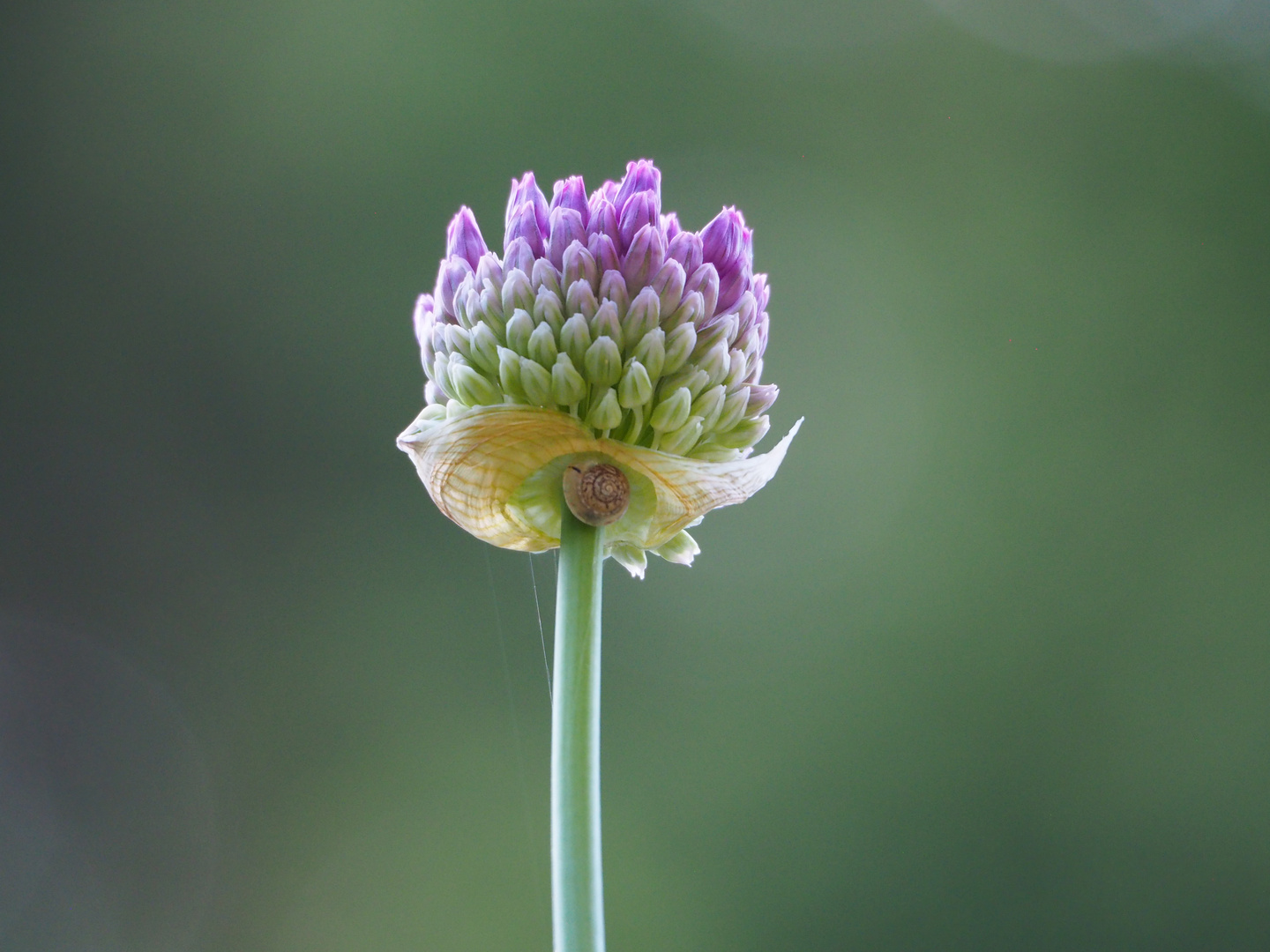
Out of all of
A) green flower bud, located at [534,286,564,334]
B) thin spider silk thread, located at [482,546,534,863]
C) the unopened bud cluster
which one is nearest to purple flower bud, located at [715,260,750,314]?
the unopened bud cluster

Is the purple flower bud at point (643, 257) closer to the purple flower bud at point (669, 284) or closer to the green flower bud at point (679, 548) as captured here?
the purple flower bud at point (669, 284)

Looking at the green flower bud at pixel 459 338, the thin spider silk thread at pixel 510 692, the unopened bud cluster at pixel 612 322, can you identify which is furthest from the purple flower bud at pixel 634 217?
the thin spider silk thread at pixel 510 692

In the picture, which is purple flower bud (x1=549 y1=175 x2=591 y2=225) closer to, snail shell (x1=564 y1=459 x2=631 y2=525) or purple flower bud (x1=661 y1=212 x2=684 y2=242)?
purple flower bud (x1=661 y1=212 x2=684 y2=242)

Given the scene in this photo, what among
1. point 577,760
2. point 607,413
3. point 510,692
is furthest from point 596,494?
point 510,692

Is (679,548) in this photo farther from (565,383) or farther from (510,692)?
(510,692)

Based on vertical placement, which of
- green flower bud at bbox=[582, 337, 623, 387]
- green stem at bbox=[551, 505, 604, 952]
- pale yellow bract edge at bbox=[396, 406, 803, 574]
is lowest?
green stem at bbox=[551, 505, 604, 952]
